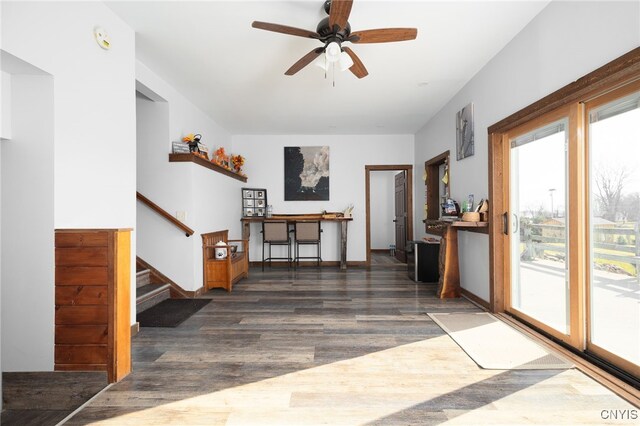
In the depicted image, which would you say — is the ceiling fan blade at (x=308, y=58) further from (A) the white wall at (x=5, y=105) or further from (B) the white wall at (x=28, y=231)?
(A) the white wall at (x=5, y=105)

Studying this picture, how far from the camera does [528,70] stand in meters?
2.76

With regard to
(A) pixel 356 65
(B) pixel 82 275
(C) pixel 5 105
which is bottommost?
(B) pixel 82 275

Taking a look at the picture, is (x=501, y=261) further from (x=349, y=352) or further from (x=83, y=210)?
(x=83, y=210)

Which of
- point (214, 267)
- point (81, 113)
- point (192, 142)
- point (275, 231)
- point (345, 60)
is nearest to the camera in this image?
point (81, 113)

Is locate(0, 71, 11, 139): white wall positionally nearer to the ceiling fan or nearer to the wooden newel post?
the ceiling fan

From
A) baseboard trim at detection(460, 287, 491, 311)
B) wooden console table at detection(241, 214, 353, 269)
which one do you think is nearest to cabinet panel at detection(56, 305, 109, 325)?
baseboard trim at detection(460, 287, 491, 311)

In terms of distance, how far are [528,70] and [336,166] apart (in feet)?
13.7

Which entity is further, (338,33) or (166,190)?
(166,190)

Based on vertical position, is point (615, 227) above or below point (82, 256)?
above

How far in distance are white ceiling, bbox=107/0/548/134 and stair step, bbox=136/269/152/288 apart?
7.92ft

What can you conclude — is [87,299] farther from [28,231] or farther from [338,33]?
[338,33]

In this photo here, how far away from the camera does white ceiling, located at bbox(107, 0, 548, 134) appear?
8.36ft

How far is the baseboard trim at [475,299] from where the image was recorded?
3493 mm

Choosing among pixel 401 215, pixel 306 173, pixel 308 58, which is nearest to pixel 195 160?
pixel 308 58
